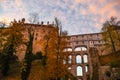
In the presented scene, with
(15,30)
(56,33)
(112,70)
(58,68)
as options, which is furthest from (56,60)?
(15,30)

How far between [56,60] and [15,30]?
16.4 m

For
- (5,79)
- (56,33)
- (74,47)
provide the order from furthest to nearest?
(74,47) < (5,79) < (56,33)

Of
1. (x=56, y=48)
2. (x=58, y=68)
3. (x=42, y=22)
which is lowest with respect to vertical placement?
(x=58, y=68)

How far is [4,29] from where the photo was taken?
46.2m

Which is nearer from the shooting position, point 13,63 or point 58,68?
point 58,68

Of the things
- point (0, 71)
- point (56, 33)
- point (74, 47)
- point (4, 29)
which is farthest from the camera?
point (74, 47)

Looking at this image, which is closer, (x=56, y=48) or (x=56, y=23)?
(x=56, y=48)

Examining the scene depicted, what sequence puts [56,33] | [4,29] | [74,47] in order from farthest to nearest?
[74,47]
[4,29]
[56,33]

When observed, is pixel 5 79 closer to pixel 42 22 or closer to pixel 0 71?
pixel 0 71

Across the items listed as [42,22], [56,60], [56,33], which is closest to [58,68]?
[56,60]

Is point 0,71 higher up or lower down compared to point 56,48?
lower down

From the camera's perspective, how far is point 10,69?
43.8 meters

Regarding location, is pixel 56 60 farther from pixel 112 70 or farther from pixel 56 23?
pixel 112 70

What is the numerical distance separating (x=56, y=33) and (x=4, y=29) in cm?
1765
